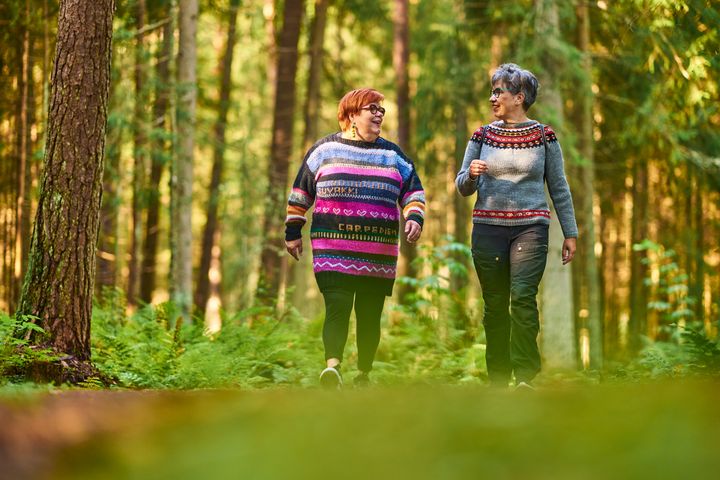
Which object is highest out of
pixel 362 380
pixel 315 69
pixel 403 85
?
pixel 315 69

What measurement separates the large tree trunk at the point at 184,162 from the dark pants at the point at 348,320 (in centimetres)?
661

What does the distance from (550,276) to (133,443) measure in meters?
11.5

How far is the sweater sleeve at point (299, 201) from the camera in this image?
6820 mm

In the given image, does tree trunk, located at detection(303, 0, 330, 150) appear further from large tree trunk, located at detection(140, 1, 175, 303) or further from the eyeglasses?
the eyeglasses

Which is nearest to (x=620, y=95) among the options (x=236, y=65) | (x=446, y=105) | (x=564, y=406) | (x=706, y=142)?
(x=706, y=142)

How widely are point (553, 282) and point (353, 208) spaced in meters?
7.73

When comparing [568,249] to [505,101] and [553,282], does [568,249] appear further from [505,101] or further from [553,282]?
[553,282]

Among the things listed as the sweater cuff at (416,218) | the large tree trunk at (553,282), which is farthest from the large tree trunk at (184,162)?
the sweater cuff at (416,218)

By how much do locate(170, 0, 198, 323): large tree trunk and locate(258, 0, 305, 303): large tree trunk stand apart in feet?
9.36

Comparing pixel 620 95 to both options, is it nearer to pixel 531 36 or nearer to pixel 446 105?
pixel 531 36

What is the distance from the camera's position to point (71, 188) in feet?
21.3

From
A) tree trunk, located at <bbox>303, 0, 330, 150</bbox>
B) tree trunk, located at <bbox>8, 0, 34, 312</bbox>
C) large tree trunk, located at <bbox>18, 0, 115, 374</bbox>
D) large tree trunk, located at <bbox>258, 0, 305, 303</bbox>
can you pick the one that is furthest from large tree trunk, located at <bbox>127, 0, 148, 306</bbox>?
large tree trunk, located at <bbox>18, 0, 115, 374</bbox>

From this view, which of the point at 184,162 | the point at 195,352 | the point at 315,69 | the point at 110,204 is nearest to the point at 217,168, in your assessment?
the point at 315,69

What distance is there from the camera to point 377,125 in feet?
22.2
